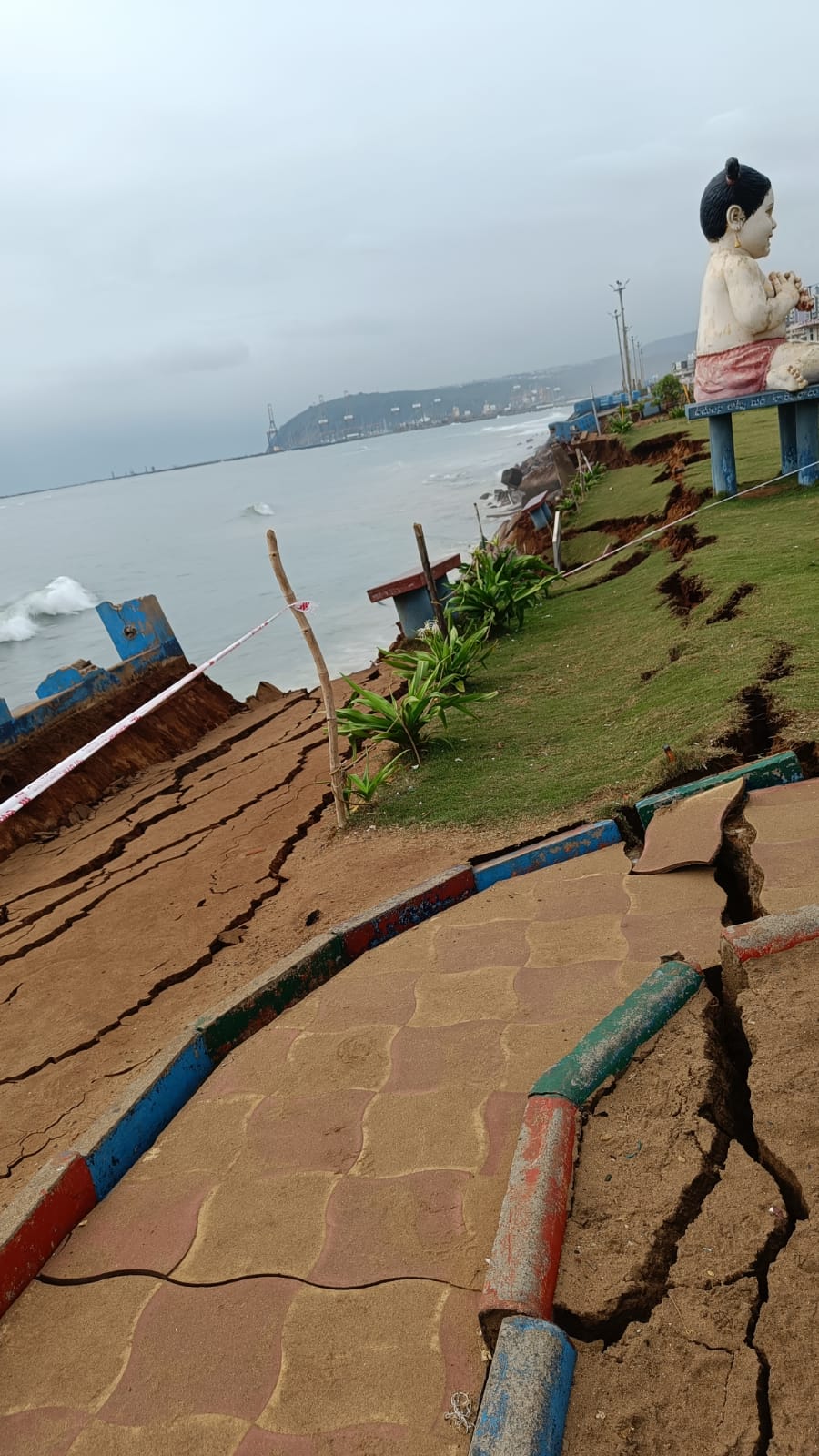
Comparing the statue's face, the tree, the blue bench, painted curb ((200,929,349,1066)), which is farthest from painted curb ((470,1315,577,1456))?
the tree

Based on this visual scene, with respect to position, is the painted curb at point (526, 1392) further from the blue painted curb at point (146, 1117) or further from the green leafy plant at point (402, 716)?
the green leafy plant at point (402, 716)

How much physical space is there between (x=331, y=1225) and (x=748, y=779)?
234 cm

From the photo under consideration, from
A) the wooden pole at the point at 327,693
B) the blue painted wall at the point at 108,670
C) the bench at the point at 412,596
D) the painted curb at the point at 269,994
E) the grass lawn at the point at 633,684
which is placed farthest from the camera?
the bench at the point at 412,596

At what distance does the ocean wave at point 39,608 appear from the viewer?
93.2ft

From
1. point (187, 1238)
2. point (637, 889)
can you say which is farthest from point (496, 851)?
point (187, 1238)

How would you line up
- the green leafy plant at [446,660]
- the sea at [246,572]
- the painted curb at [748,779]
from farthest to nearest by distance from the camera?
the sea at [246,572], the green leafy plant at [446,660], the painted curb at [748,779]

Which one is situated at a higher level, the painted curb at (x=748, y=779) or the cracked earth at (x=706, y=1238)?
the cracked earth at (x=706, y=1238)

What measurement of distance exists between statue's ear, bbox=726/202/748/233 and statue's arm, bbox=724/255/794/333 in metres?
0.24

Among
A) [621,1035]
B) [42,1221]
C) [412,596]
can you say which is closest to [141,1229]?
[42,1221]

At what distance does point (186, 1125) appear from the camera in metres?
2.55

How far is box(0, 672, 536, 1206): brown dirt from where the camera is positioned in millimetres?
3377

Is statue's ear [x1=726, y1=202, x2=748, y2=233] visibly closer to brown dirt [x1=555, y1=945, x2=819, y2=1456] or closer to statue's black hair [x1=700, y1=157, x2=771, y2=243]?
statue's black hair [x1=700, y1=157, x2=771, y2=243]

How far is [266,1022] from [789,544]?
5780mm

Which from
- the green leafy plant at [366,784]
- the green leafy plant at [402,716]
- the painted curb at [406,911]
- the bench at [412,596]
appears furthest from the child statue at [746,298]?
the painted curb at [406,911]
